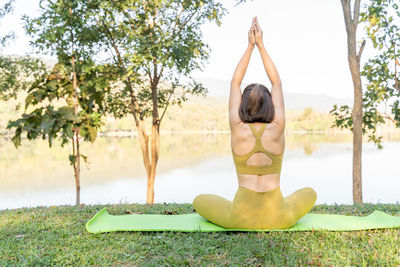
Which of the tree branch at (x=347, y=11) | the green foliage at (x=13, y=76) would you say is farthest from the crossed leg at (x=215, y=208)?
the green foliage at (x=13, y=76)

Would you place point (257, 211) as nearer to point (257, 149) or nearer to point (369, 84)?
point (257, 149)

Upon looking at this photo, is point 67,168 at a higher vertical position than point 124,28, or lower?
lower

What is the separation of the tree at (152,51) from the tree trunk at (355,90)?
2.09 metres

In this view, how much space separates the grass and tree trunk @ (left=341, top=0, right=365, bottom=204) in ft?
9.09

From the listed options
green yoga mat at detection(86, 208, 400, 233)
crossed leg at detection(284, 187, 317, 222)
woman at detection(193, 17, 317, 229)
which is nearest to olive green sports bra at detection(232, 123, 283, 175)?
woman at detection(193, 17, 317, 229)

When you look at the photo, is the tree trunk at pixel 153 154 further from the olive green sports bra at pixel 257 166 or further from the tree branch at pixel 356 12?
the olive green sports bra at pixel 257 166

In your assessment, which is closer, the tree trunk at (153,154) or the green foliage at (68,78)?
the green foliage at (68,78)

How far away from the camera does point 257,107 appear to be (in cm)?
254

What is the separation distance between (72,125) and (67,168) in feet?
51.4

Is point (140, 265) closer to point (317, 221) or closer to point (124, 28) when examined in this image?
point (317, 221)

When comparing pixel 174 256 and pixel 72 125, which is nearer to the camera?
pixel 174 256

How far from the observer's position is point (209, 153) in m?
23.8

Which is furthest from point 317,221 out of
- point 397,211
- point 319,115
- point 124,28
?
point 319,115

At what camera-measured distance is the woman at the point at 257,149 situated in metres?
2.55
